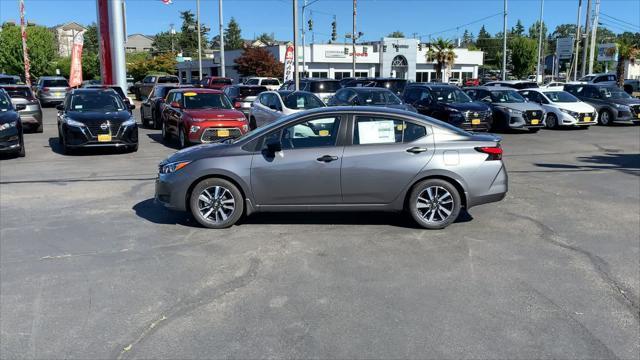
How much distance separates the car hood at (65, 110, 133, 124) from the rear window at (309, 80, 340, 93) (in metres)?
11.0

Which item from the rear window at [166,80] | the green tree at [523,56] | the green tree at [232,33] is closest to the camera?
the rear window at [166,80]

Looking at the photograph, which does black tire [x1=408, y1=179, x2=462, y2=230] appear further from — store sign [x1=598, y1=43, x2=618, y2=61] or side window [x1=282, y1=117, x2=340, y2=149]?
store sign [x1=598, y1=43, x2=618, y2=61]

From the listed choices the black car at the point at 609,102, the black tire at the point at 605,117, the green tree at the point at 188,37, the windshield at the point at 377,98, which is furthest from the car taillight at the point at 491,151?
the green tree at the point at 188,37

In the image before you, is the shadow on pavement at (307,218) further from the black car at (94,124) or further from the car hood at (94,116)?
the car hood at (94,116)

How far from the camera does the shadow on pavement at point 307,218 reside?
730 cm

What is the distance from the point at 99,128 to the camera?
13.4m

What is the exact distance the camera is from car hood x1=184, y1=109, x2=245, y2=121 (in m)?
13.9

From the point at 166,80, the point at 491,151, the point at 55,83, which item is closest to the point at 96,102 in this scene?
the point at 491,151

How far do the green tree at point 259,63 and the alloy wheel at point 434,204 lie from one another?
4983cm

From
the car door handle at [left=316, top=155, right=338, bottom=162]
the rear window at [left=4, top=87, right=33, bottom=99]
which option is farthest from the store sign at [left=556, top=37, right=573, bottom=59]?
the car door handle at [left=316, top=155, right=338, bottom=162]

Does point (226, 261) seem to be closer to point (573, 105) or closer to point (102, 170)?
point (102, 170)

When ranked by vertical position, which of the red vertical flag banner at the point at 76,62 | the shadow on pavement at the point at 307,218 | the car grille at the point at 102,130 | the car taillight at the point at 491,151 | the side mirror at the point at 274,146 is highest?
the red vertical flag banner at the point at 76,62

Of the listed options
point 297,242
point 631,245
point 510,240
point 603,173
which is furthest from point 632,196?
point 297,242

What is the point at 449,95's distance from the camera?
19266mm
